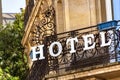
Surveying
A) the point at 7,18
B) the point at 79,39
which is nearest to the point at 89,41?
the point at 79,39

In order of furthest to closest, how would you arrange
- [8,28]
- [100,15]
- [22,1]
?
1. [22,1]
2. [8,28]
3. [100,15]

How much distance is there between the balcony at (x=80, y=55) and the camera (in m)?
17.6

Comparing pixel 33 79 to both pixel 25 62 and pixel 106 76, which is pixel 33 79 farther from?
pixel 25 62

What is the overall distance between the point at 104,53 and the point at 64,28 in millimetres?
3197

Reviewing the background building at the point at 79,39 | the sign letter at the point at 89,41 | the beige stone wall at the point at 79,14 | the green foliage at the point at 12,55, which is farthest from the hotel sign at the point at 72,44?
the green foliage at the point at 12,55

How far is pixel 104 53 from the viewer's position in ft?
58.4

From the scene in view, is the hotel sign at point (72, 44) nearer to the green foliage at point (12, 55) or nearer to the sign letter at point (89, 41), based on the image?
the sign letter at point (89, 41)

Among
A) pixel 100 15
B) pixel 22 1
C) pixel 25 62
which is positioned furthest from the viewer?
pixel 22 1

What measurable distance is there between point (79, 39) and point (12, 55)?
11510mm

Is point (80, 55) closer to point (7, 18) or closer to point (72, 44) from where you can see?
point (72, 44)

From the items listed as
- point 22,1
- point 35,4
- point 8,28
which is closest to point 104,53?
point 35,4

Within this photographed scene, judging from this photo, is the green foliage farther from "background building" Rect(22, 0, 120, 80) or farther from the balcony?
the balcony

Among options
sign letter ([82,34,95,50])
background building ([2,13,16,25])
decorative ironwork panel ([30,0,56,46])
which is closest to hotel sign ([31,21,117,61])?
sign letter ([82,34,95,50])

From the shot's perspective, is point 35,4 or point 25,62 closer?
point 35,4
